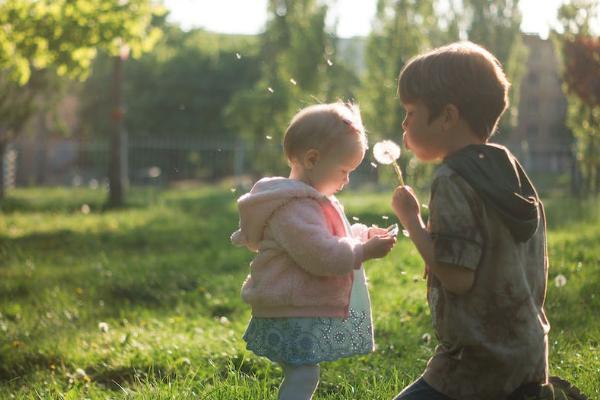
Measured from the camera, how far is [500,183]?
8.86 feet

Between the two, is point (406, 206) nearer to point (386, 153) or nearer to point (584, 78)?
point (386, 153)

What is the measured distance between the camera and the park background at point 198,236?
458cm

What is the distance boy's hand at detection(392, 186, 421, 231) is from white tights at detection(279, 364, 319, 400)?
0.69 meters

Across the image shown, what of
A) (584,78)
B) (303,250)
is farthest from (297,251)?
(584,78)

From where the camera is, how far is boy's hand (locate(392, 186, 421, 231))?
2805 mm

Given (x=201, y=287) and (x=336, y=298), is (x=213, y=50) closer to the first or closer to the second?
(x=201, y=287)

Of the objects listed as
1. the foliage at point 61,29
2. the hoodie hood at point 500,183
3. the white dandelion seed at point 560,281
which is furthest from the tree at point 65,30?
the hoodie hood at point 500,183

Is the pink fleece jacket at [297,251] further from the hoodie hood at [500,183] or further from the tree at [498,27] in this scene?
the tree at [498,27]

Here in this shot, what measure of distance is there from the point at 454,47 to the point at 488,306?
2.72ft

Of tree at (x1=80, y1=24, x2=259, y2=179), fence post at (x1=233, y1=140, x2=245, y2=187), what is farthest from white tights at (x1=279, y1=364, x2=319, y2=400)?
tree at (x1=80, y1=24, x2=259, y2=179)

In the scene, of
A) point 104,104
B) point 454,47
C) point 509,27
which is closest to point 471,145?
point 454,47

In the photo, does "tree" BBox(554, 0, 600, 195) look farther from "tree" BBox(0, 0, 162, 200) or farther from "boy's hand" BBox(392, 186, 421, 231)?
"boy's hand" BBox(392, 186, 421, 231)

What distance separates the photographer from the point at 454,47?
2.80 meters

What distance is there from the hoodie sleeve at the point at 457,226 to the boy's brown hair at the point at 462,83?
23cm
